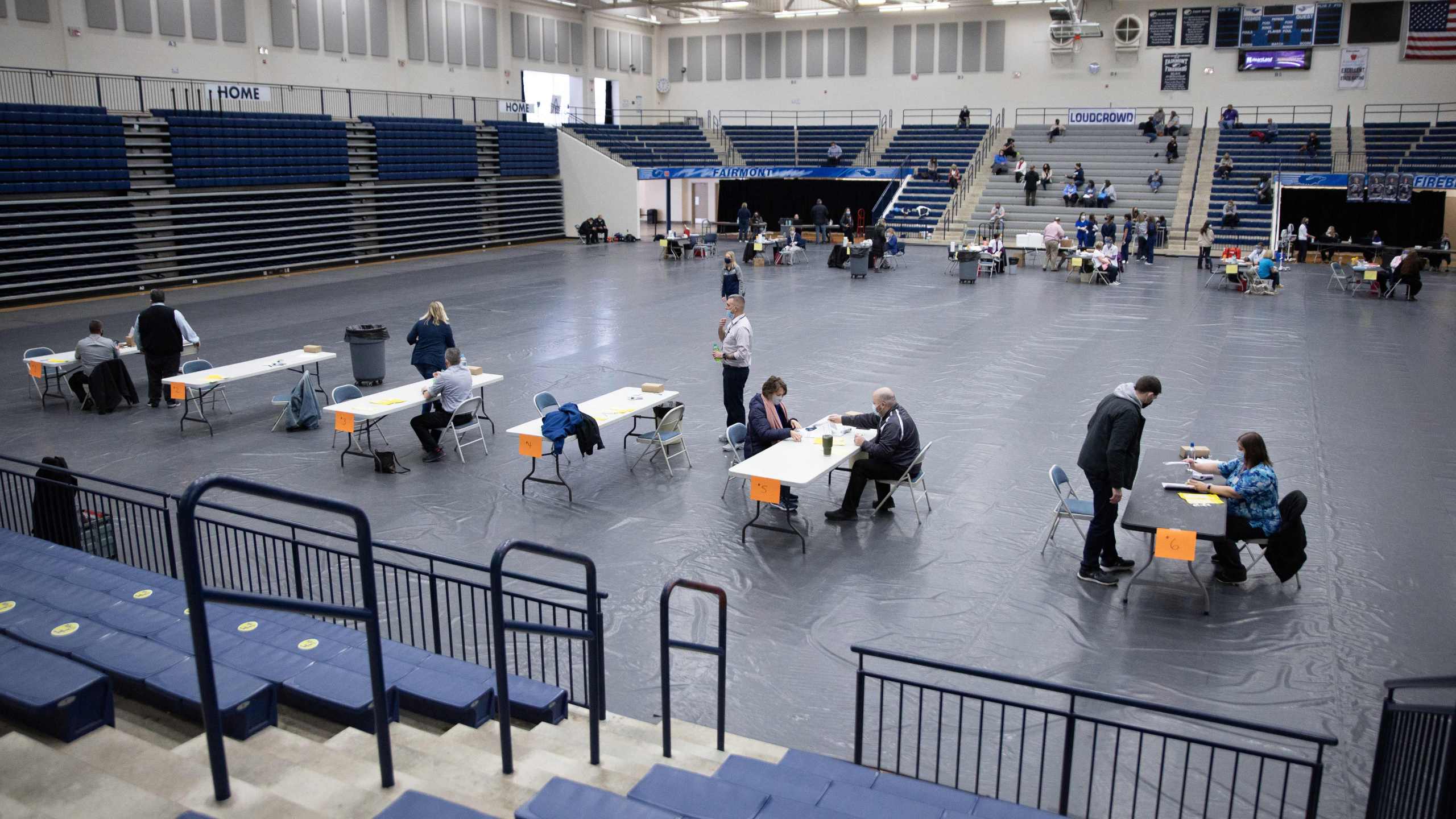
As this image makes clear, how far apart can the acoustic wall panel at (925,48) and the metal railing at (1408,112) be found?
46.9ft

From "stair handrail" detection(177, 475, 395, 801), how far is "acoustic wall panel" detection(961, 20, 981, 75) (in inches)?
1517

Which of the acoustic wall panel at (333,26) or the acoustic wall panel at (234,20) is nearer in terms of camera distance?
the acoustic wall panel at (234,20)

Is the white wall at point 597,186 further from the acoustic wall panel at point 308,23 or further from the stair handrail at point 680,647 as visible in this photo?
the stair handrail at point 680,647

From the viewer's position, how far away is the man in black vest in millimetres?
12117

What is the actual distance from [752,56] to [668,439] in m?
34.6

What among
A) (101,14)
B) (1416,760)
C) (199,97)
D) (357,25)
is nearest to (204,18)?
(199,97)

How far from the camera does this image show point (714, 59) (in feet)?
137

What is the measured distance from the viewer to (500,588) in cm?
379

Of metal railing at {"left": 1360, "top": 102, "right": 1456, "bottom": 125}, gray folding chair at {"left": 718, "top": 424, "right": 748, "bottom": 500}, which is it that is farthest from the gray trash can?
metal railing at {"left": 1360, "top": 102, "right": 1456, "bottom": 125}

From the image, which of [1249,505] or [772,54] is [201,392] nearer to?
[1249,505]

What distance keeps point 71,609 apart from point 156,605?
410 millimetres

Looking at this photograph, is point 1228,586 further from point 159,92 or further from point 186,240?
point 159,92

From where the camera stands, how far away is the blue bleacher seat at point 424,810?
3196 mm

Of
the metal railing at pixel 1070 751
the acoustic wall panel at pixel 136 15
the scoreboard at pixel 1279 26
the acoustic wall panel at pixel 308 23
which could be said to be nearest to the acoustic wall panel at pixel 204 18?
the acoustic wall panel at pixel 136 15
